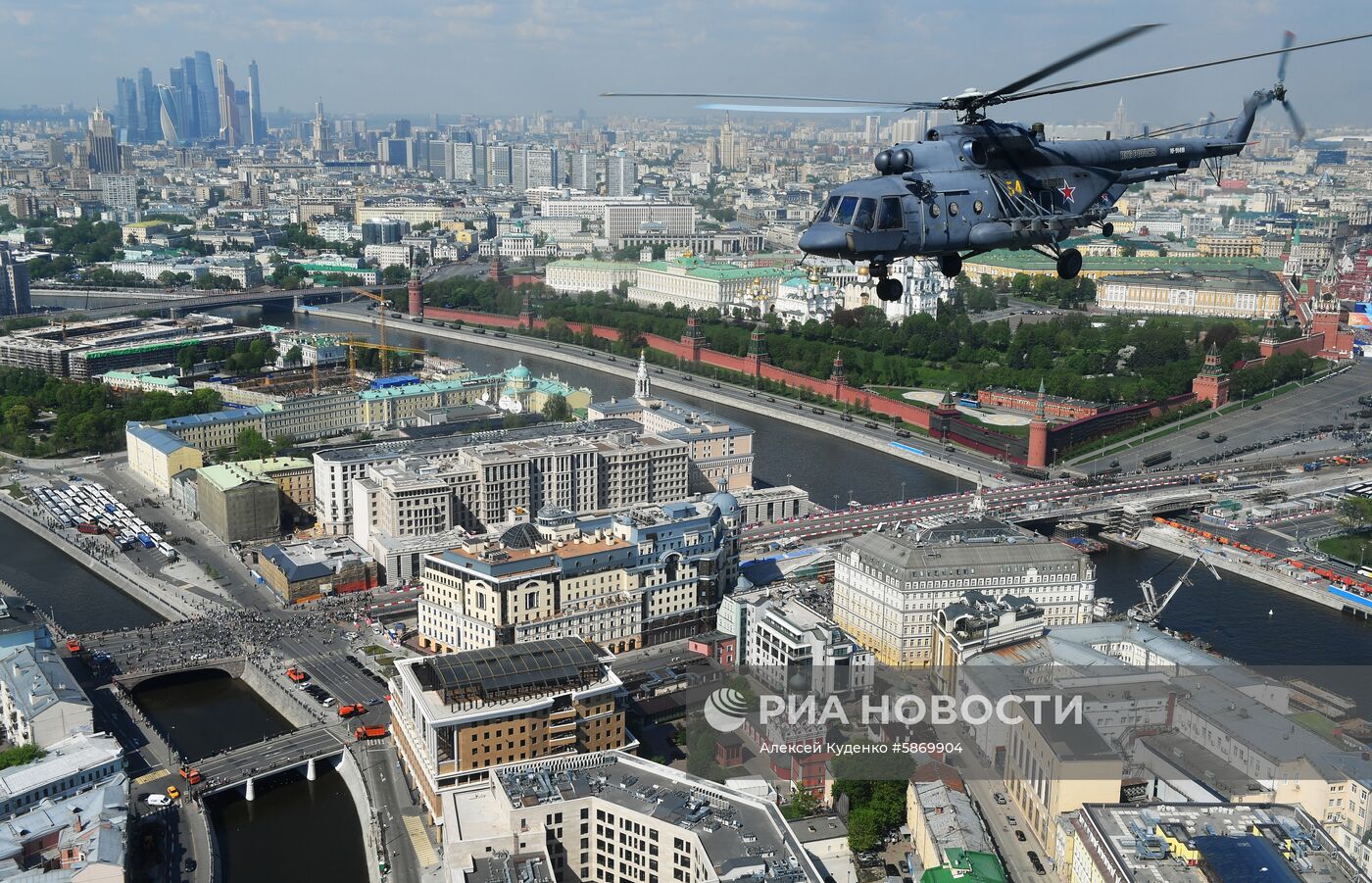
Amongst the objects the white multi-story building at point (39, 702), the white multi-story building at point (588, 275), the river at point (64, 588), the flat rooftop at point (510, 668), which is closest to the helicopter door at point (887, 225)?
the flat rooftop at point (510, 668)

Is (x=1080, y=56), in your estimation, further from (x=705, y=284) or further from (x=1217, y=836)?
(x=705, y=284)

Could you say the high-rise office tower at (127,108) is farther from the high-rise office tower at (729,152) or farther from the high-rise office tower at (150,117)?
the high-rise office tower at (729,152)

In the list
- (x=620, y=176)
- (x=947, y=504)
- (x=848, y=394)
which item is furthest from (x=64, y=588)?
(x=620, y=176)

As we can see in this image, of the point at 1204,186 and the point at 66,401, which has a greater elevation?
the point at 1204,186

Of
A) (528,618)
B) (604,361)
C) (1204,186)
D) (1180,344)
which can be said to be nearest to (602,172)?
(1204,186)

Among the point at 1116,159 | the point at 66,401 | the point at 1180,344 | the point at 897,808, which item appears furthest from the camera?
the point at 1180,344

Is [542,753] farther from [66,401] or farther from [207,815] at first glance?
[66,401]
